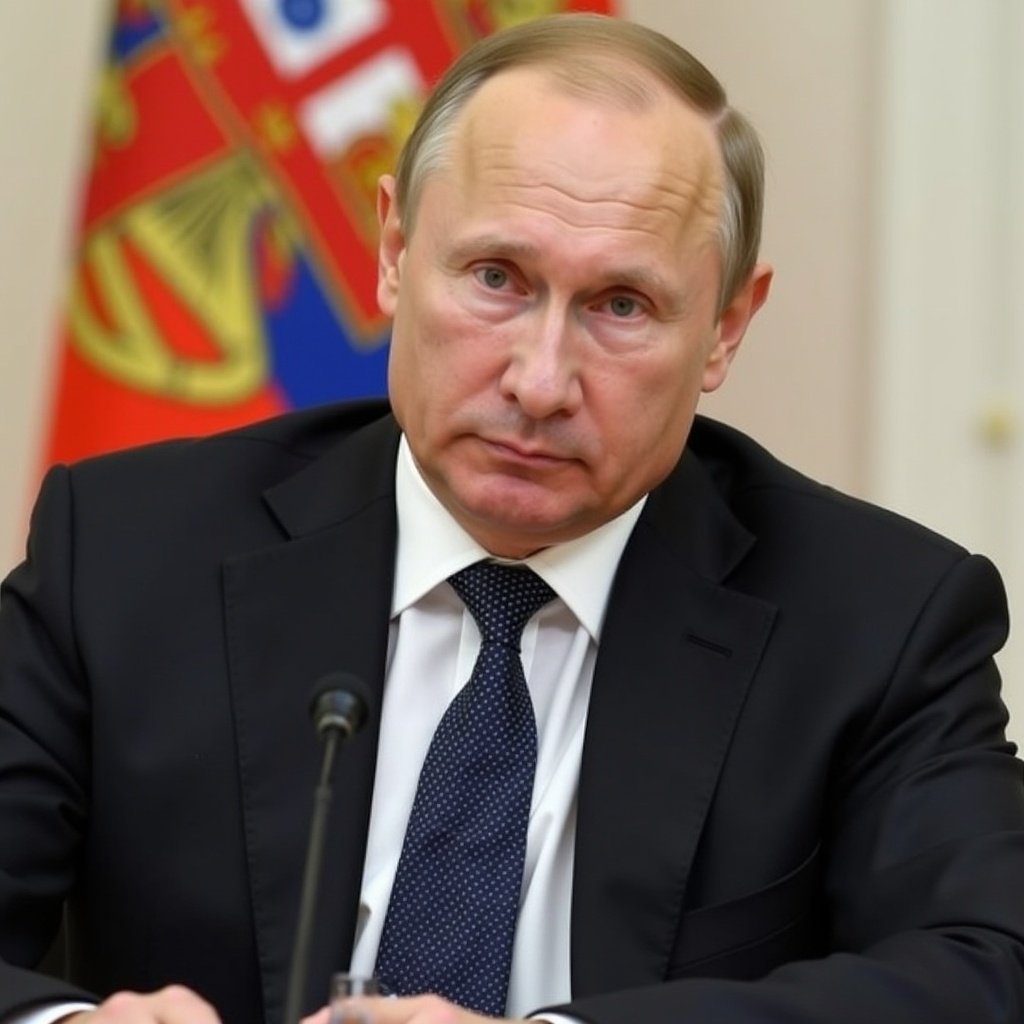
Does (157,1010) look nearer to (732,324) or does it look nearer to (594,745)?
(594,745)

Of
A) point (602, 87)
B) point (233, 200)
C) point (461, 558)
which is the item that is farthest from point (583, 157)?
point (233, 200)

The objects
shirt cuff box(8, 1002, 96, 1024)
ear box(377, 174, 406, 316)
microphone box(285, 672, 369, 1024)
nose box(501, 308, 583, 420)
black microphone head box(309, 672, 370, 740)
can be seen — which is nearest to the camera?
microphone box(285, 672, 369, 1024)

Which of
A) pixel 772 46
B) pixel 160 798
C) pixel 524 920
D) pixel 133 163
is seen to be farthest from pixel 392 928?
pixel 772 46

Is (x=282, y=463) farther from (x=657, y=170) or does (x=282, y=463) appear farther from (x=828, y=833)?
(x=828, y=833)

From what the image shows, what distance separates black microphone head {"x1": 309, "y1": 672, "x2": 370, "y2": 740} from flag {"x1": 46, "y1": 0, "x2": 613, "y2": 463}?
2101mm

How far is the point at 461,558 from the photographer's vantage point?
7.77 feet

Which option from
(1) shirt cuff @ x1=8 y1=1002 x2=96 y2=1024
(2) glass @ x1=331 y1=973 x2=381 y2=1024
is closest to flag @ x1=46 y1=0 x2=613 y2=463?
(1) shirt cuff @ x1=8 y1=1002 x2=96 y2=1024

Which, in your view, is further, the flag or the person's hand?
the flag

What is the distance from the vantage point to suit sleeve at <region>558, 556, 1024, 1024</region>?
199 centimetres

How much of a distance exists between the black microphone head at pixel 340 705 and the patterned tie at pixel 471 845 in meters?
0.44

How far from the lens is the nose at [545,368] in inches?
85.4

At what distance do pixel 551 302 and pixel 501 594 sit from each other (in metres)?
0.35

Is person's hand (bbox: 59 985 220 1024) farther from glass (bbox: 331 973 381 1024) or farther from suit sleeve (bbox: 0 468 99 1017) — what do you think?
suit sleeve (bbox: 0 468 99 1017)

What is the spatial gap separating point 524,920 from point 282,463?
647mm
